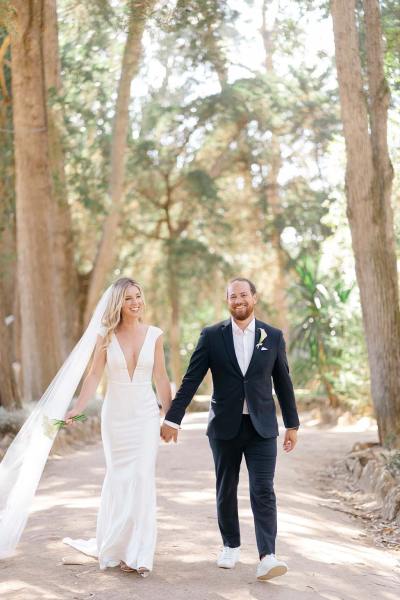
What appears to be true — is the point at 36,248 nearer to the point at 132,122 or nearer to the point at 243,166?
the point at 132,122

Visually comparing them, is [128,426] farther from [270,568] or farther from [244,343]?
[270,568]

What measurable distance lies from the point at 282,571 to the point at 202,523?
1.98 m

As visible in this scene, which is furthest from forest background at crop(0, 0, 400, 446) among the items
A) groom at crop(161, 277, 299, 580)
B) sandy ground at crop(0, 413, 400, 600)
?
groom at crop(161, 277, 299, 580)

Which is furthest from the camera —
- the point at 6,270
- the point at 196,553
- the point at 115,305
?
the point at 6,270

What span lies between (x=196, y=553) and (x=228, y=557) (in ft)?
1.65

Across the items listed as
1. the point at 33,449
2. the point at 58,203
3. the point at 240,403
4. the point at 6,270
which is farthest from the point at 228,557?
the point at 6,270

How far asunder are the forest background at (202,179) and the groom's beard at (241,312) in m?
6.30

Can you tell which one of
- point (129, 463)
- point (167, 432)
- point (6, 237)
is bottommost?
point (129, 463)

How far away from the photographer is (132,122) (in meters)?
29.0

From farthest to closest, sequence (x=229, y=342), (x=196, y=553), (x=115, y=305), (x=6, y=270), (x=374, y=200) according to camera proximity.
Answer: (x=6, y=270) → (x=374, y=200) → (x=196, y=553) → (x=115, y=305) → (x=229, y=342)

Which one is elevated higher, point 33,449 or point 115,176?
point 115,176

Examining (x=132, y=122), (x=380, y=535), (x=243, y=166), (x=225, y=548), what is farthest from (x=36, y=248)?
(x=243, y=166)

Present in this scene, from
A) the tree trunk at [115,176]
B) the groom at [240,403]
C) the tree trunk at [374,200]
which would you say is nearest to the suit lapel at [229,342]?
the groom at [240,403]

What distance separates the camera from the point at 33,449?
6.75 meters
